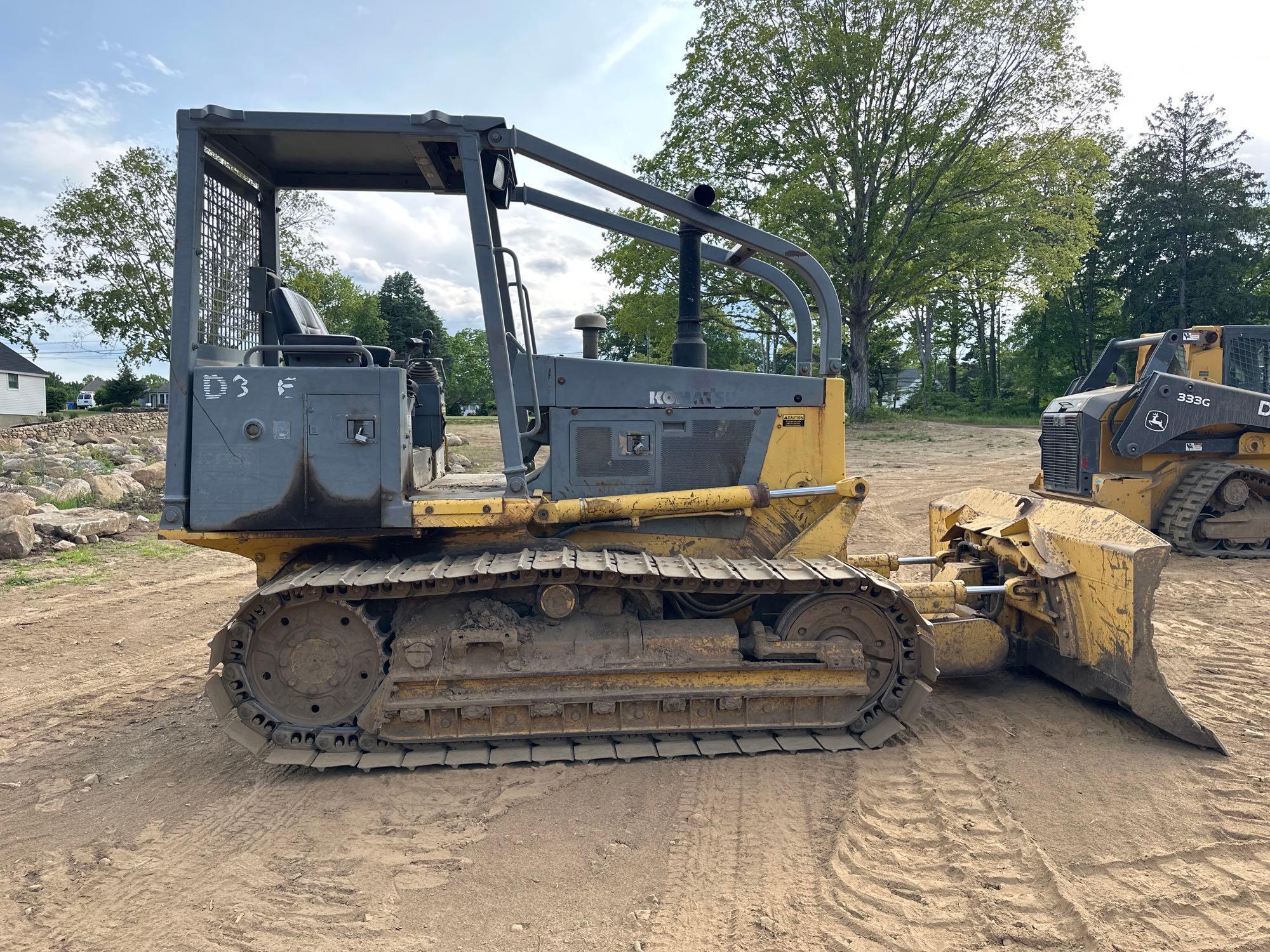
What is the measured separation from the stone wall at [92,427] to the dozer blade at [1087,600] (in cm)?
2358

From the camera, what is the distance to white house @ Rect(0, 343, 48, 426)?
45469mm

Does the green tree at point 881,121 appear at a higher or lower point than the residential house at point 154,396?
higher

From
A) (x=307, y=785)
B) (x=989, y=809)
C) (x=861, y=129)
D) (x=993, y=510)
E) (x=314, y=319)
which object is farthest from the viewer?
(x=861, y=129)

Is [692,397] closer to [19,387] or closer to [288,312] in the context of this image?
[288,312]

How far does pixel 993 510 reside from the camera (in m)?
5.93

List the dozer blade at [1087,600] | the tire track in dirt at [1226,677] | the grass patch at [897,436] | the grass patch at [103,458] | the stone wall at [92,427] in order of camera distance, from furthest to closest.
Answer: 1. the stone wall at [92,427]
2. the grass patch at [897,436]
3. the grass patch at [103,458]
4. the dozer blade at [1087,600]
5. the tire track in dirt at [1226,677]

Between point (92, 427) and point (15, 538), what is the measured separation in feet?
62.1

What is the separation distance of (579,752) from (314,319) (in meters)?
3.45

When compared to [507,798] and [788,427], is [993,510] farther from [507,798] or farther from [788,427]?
[507,798]

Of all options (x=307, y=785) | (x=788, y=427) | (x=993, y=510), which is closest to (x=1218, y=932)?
(x=788, y=427)

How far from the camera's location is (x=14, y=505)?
10.1 m

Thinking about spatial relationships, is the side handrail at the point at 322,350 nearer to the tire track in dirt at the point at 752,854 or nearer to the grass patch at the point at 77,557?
the tire track in dirt at the point at 752,854

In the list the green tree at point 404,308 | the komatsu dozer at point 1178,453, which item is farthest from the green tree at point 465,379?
the komatsu dozer at point 1178,453

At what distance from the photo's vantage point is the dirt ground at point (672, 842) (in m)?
2.85
